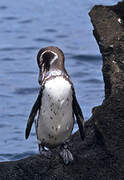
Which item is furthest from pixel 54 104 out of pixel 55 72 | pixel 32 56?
pixel 32 56

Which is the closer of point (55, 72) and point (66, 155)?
point (66, 155)

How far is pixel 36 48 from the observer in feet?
52.9

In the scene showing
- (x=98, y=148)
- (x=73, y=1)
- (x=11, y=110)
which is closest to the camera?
(x=98, y=148)

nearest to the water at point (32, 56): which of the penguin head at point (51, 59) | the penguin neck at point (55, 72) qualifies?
the penguin head at point (51, 59)

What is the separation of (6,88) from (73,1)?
6611mm

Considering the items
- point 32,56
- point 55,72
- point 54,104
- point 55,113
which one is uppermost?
point 55,72

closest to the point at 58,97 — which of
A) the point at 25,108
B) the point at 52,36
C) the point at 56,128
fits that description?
the point at 56,128

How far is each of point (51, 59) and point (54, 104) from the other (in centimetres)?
Result: 40

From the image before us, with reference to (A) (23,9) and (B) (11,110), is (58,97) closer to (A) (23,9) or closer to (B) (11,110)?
(B) (11,110)

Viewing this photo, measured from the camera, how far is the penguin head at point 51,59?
684 cm

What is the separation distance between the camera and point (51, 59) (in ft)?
22.6

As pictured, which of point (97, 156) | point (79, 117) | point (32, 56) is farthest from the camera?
point (32, 56)

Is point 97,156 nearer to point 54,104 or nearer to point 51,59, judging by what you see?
point 54,104

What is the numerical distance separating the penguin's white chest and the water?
359 cm
